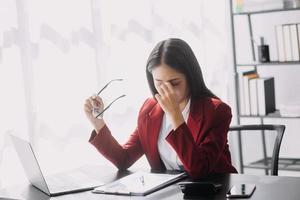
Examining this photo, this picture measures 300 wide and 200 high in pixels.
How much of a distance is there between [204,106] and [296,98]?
1882 mm

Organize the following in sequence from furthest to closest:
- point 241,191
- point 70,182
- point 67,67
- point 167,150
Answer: point 67,67
point 167,150
point 70,182
point 241,191

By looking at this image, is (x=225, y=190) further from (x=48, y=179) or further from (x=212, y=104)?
(x=48, y=179)

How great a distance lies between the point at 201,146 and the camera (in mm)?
2168

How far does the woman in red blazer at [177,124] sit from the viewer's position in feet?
6.88

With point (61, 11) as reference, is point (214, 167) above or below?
below

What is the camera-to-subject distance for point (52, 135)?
2.79 m

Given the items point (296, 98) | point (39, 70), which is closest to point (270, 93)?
point (296, 98)

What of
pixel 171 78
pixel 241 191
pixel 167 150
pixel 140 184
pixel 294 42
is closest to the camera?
pixel 241 191

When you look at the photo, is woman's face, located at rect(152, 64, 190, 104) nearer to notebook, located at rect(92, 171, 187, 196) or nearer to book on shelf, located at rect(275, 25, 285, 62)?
notebook, located at rect(92, 171, 187, 196)

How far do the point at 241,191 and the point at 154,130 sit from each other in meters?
0.70

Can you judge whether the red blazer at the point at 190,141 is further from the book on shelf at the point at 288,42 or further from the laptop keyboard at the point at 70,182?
the book on shelf at the point at 288,42

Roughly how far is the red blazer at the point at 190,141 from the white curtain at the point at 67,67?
1.46ft

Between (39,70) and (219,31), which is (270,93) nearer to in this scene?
→ (219,31)

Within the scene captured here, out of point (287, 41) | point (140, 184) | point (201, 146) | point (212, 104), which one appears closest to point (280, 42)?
point (287, 41)
